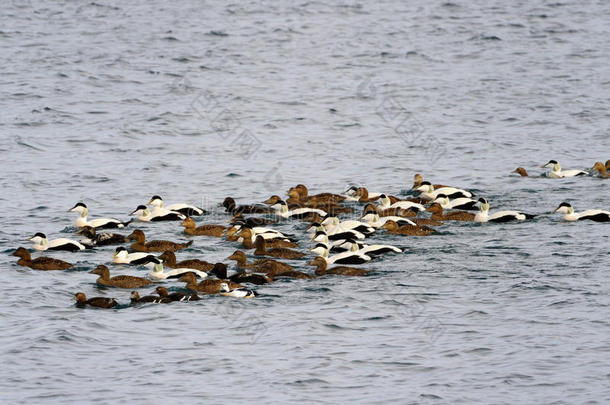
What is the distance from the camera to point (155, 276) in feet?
73.6

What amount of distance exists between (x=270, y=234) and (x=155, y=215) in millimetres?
3708

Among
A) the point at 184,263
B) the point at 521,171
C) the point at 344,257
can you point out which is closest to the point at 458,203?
the point at 521,171

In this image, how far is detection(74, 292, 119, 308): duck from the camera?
20.1 metres

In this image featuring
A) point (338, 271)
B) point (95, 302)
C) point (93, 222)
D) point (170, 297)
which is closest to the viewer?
point (95, 302)

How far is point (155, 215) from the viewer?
90.4ft

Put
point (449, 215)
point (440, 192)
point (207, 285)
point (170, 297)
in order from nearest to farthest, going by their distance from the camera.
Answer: point (170, 297) → point (207, 285) → point (449, 215) → point (440, 192)

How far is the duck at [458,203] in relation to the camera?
2833 cm

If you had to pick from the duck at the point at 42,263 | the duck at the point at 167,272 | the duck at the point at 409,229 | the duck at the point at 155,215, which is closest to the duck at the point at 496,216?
the duck at the point at 409,229

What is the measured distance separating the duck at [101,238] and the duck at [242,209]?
12.7ft

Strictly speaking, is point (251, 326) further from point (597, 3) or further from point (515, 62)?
point (597, 3)

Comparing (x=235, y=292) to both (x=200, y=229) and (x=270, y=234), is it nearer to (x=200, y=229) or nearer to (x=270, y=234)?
(x=270, y=234)

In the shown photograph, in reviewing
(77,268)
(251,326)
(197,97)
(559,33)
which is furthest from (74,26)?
(251,326)

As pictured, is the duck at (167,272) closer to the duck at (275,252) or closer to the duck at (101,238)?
the duck at (275,252)

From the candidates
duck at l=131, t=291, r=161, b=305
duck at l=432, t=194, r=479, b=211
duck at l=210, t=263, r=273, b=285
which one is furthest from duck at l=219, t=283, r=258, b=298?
duck at l=432, t=194, r=479, b=211
